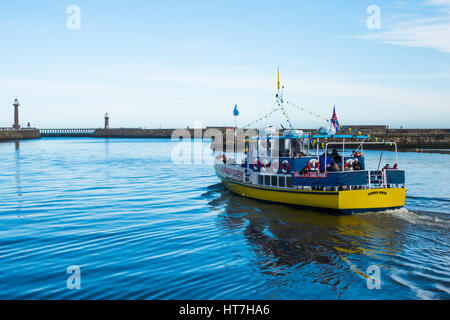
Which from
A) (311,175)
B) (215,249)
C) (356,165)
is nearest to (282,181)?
(311,175)

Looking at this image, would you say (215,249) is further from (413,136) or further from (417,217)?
(413,136)

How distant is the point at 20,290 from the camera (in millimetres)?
9023

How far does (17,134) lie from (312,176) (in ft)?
404

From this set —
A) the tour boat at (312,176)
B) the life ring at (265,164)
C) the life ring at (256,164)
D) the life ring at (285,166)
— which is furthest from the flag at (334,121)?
the life ring at (256,164)

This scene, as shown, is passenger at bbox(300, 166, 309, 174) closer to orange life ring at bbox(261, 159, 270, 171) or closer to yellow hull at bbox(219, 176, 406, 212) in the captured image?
yellow hull at bbox(219, 176, 406, 212)

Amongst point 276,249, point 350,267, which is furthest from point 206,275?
point 350,267

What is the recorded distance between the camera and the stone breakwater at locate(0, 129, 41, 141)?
110m

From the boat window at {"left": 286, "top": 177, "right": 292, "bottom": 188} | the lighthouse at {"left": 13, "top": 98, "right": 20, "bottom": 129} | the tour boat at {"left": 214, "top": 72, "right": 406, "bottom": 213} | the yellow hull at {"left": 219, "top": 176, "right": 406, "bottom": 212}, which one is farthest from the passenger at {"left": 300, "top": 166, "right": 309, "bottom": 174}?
the lighthouse at {"left": 13, "top": 98, "right": 20, "bottom": 129}

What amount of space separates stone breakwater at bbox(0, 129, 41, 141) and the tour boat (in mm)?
109109

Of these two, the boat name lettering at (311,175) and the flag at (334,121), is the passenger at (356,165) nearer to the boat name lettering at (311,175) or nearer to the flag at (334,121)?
the flag at (334,121)

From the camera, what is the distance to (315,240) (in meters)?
13.2

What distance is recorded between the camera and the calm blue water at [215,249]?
901 cm

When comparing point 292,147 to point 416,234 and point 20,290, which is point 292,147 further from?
point 20,290

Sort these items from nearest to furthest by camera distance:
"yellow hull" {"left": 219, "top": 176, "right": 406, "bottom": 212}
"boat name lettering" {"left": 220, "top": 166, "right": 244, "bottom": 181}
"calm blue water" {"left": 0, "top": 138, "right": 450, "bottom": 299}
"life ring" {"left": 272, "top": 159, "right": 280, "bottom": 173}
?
1. "calm blue water" {"left": 0, "top": 138, "right": 450, "bottom": 299}
2. "yellow hull" {"left": 219, "top": 176, "right": 406, "bottom": 212}
3. "life ring" {"left": 272, "top": 159, "right": 280, "bottom": 173}
4. "boat name lettering" {"left": 220, "top": 166, "right": 244, "bottom": 181}
